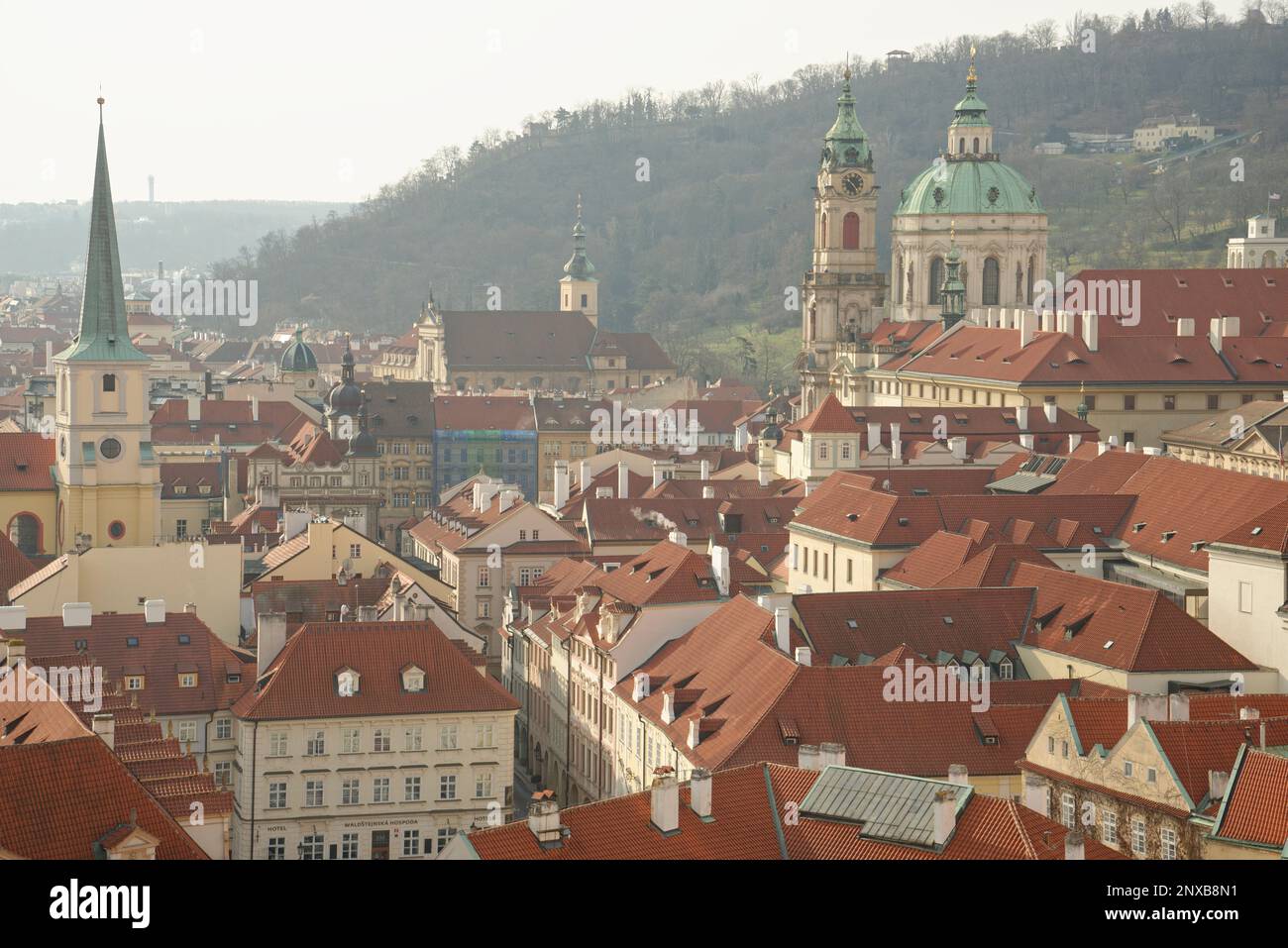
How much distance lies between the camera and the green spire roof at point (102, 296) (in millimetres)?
78812

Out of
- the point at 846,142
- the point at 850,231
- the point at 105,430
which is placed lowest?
the point at 105,430

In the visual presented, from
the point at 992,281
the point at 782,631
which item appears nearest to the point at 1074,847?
Answer: the point at 782,631

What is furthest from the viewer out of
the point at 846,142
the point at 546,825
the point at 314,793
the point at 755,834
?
the point at 846,142

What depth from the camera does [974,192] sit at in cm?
13450

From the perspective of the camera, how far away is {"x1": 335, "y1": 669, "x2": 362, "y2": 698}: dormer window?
151 ft

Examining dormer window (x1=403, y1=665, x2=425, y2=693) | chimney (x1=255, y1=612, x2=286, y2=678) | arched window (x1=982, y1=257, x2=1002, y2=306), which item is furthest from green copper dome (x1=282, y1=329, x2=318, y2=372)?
dormer window (x1=403, y1=665, x2=425, y2=693)

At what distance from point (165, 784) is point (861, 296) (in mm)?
103170

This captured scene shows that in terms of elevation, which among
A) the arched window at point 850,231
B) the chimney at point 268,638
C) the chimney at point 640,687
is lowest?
the chimney at point 640,687

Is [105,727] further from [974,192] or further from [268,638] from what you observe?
[974,192]

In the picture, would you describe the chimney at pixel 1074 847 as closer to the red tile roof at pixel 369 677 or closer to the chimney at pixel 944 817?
the chimney at pixel 944 817

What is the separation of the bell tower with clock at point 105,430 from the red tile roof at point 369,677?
114 feet

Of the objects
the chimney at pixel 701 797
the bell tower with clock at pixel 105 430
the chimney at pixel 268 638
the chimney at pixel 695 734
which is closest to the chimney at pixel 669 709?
the chimney at pixel 695 734

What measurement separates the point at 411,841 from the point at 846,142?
9598 cm

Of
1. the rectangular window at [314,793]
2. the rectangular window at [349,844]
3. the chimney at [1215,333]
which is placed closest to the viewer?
the rectangular window at [314,793]
